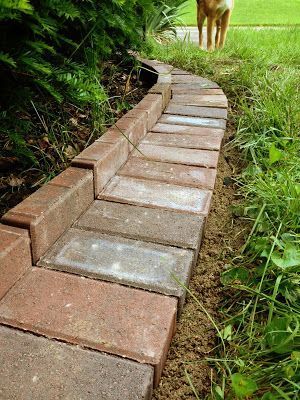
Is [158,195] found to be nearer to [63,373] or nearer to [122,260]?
[122,260]

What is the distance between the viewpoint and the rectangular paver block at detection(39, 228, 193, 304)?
3.33 ft

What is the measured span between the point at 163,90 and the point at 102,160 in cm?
93

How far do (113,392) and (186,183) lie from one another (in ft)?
2.96

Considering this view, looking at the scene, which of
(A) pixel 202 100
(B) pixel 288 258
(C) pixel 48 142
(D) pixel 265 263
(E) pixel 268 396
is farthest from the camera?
(A) pixel 202 100

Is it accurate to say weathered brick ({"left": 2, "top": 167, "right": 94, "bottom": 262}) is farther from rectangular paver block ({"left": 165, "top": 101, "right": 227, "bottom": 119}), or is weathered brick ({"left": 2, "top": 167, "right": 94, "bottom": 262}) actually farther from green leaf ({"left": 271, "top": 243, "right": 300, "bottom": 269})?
rectangular paver block ({"left": 165, "top": 101, "right": 227, "bottom": 119})

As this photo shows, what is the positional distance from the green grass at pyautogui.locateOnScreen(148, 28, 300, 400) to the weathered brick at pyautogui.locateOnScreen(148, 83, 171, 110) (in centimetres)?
41

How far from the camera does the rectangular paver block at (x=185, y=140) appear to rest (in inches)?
70.1

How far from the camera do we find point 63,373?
0.77 metres

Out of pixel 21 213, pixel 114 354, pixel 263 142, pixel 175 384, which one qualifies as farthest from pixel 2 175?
pixel 263 142

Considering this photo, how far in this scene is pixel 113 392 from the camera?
2.43 ft

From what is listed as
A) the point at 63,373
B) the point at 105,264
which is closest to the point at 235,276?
the point at 105,264

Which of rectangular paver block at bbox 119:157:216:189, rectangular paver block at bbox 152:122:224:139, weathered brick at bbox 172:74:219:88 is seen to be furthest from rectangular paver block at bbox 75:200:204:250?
weathered brick at bbox 172:74:219:88

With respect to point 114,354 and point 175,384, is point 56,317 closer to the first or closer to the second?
point 114,354

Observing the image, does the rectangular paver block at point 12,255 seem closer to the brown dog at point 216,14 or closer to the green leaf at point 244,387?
the green leaf at point 244,387
